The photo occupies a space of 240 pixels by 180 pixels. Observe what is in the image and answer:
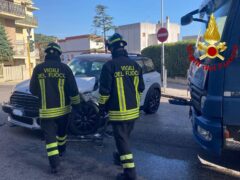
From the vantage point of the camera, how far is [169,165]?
432cm

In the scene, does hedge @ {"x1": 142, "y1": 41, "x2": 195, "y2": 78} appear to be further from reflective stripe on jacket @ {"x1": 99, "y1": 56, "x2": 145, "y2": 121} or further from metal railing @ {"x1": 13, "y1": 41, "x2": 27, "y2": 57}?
metal railing @ {"x1": 13, "y1": 41, "x2": 27, "y2": 57}

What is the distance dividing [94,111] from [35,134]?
5.03 ft

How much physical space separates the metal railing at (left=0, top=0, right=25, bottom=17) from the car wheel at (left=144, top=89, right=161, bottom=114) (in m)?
23.5

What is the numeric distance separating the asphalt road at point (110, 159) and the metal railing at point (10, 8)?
2407 centimetres

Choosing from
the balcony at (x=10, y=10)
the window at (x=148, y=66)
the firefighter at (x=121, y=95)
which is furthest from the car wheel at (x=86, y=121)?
the balcony at (x=10, y=10)

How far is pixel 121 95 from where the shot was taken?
12.0 ft

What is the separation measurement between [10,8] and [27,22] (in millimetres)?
5899

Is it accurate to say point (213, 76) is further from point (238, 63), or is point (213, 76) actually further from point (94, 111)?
point (94, 111)

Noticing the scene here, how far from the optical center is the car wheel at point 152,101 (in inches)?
298

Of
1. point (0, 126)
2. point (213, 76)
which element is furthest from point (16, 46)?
point (213, 76)

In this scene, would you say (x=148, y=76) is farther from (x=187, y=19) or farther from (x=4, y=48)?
(x=4, y=48)

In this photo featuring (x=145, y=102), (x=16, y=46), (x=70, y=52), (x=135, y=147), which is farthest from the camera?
(x=70, y=52)

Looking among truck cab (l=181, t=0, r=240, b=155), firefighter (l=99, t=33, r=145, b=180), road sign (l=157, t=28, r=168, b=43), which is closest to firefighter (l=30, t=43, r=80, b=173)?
firefighter (l=99, t=33, r=145, b=180)

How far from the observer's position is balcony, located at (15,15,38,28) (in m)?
31.7
